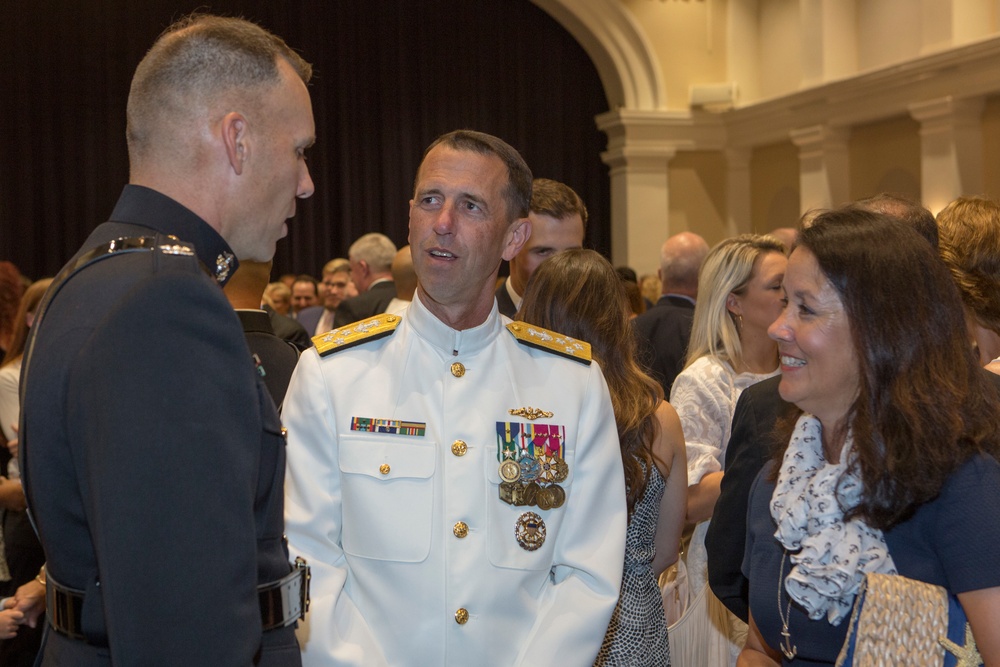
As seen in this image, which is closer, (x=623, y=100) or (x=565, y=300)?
(x=565, y=300)

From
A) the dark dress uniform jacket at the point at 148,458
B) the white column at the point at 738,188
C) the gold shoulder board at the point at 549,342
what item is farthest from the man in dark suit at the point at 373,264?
the white column at the point at 738,188

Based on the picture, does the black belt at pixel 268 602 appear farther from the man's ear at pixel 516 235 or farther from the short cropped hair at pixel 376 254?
the short cropped hair at pixel 376 254

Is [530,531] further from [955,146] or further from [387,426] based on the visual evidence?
[955,146]

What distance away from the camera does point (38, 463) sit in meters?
1.33

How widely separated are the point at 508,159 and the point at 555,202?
1.46 metres

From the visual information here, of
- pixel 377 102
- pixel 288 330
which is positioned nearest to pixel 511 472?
pixel 288 330

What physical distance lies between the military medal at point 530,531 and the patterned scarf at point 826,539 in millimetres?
426

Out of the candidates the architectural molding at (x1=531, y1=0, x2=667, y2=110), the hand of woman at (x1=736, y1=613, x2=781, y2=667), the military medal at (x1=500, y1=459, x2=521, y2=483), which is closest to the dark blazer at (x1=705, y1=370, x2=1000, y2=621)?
the hand of woman at (x1=736, y1=613, x2=781, y2=667)

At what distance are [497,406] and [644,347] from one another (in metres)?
2.30

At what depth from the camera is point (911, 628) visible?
165 cm

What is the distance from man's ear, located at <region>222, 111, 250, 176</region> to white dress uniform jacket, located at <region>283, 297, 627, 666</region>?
625mm

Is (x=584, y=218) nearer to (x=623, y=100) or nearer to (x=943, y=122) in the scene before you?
(x=943, y=122)

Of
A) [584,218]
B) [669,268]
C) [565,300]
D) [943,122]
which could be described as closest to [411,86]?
[943,122]

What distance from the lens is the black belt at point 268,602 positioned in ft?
4.54
